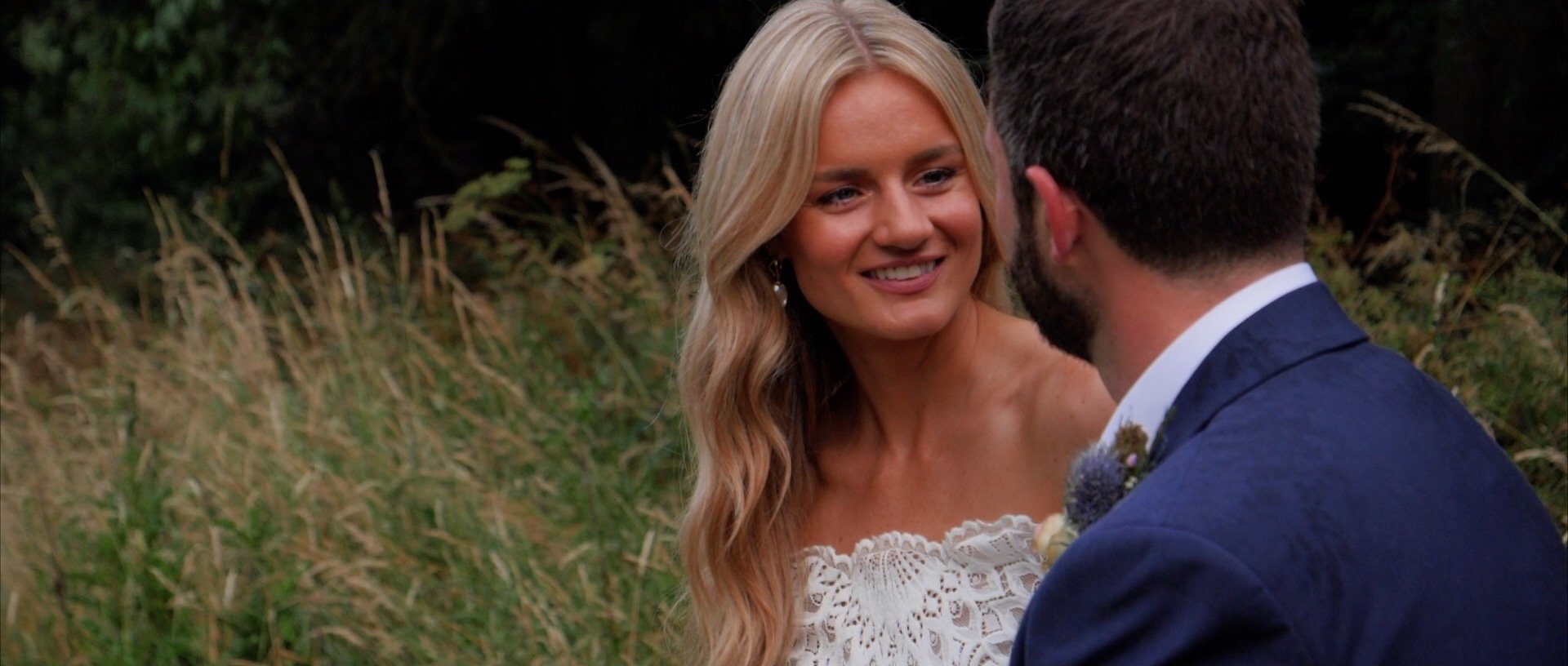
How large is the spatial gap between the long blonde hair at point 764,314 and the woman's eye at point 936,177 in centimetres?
4

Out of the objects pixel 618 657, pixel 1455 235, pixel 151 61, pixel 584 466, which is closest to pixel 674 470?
pixel 584 466

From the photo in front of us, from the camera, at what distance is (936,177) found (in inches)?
110

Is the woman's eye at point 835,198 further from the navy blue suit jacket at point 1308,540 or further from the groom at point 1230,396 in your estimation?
the navy blue suit jacket at point 1308,540

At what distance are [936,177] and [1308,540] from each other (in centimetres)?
153

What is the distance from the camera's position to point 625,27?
30.4 feet

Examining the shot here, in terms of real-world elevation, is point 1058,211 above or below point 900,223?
above

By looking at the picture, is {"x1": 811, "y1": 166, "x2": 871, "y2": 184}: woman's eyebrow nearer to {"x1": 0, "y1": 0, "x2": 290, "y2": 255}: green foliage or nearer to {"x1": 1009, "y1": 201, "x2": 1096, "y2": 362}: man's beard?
{"x1": 1009, "y1": 201, "x2": 1096, "y2": 362}: man's beard

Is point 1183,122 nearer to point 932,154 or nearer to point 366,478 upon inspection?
point 932,154

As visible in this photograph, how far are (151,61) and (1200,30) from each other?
898cm

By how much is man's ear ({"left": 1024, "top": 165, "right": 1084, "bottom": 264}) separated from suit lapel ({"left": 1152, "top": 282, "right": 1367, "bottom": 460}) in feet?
0.53

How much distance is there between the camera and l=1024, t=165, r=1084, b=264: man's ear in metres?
1.55

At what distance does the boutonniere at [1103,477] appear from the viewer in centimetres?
157

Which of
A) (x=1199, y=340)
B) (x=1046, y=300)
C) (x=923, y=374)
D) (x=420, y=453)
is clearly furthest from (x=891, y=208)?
(x=420, y=453)

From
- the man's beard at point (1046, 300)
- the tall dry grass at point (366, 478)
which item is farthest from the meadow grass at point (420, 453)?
the man's beard at point (1046, 300)
